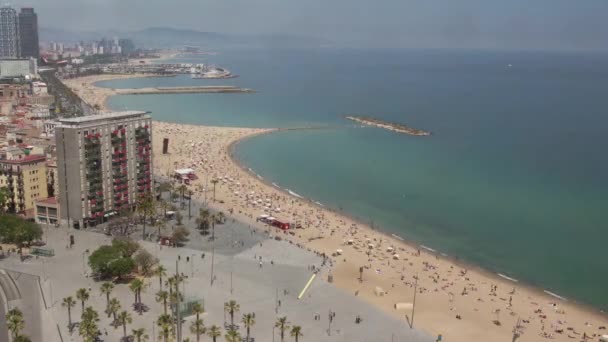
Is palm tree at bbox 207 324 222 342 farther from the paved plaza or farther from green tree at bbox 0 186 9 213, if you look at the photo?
green tree at bbox 0 186 9 213

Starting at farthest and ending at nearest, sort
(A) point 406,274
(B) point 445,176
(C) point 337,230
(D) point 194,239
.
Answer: (B) point 445,176
(C) point 337,230
(D) point 194,239
(A) point 406,274

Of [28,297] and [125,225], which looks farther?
[125,225]

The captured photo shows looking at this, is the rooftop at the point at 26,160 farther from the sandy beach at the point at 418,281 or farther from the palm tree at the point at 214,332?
the palm tree at the point at 214,332

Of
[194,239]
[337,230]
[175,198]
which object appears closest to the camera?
[194,239]

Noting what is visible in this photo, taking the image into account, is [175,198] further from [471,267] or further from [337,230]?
[471,267]

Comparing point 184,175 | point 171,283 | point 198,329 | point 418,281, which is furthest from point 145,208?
point 418,281

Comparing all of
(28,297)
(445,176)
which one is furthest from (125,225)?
(445,176)

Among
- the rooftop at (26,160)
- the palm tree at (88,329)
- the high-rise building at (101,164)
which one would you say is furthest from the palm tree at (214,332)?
the rooftop at (26,160)
